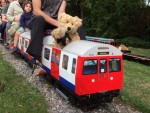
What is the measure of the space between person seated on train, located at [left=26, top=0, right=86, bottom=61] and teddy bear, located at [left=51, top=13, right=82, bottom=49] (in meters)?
0.49

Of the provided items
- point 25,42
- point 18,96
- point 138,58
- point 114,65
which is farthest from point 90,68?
point 138,58

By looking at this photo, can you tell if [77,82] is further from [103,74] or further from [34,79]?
[34,79]

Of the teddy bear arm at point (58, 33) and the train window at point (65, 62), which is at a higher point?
the teddy bear arm at point (58, 33)

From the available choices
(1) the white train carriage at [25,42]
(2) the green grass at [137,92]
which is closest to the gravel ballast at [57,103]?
(2) the green grass at [137,92]

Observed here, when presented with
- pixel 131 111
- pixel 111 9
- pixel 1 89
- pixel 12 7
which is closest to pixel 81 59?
pixel 131 111

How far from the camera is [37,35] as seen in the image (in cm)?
689

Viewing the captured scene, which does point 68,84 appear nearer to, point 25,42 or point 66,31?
point 66,31

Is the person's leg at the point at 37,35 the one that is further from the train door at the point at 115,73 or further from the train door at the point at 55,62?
the train door at the point at 115,73

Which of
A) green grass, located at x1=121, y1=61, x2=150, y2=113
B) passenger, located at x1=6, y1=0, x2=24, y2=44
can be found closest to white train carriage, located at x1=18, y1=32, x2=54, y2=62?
passenger, located at x1=6, y1=0, x2=24, y2=44

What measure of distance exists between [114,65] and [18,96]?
6.81ft

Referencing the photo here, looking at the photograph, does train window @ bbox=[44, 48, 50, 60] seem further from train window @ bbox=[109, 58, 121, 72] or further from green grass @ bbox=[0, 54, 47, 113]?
train window @ bbox=[109, 58, 121, 72]

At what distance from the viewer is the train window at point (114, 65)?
19.3 feet

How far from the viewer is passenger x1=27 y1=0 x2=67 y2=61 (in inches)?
270

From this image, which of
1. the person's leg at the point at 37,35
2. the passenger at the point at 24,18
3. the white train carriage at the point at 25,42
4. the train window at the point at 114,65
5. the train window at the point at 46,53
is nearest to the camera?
the train window at the point at 114,65
